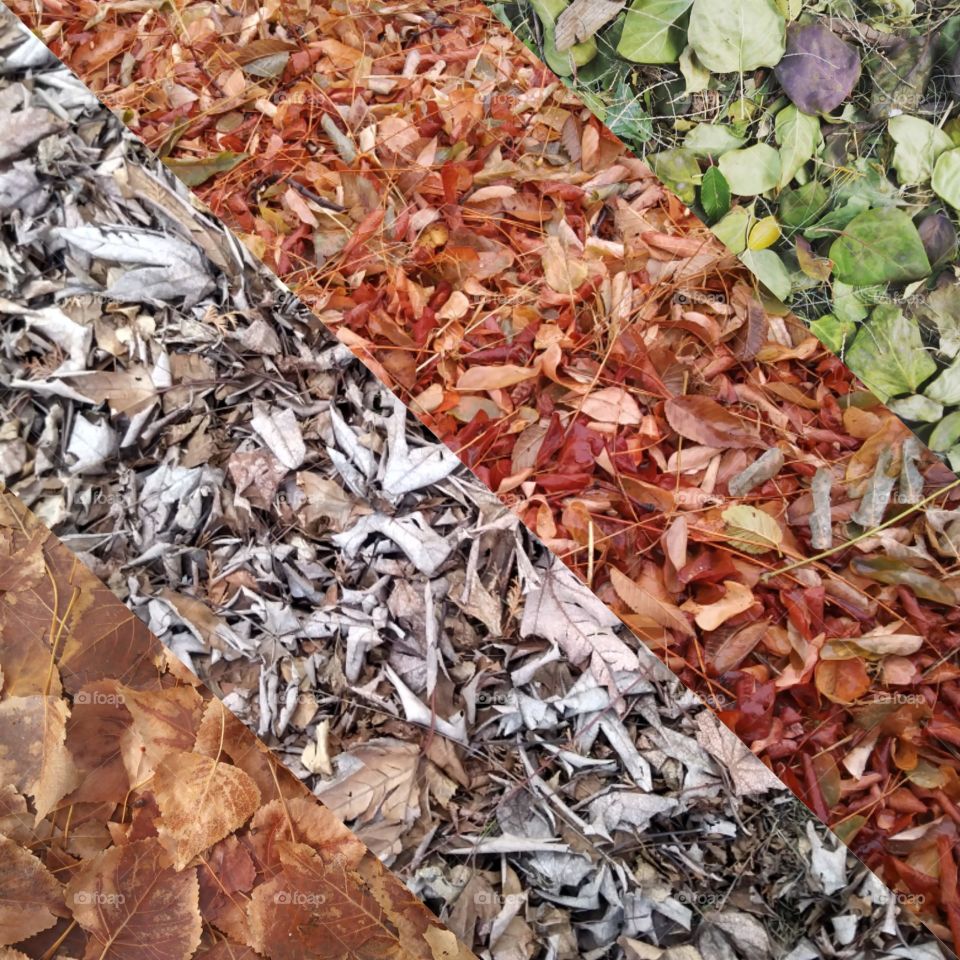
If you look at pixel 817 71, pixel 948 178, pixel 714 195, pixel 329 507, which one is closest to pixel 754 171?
pixel 714 195

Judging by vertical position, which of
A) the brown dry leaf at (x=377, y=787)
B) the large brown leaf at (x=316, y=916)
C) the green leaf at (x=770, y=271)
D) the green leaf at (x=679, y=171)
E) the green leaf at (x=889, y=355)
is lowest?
the large brown leaf at (x=316, y=916)

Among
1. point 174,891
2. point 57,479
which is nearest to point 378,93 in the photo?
point 57,479

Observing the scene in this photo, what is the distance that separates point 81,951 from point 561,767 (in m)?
0.59

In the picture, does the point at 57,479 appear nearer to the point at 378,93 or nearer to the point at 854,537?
the point at 378,93

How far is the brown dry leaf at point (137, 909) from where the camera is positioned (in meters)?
1.09

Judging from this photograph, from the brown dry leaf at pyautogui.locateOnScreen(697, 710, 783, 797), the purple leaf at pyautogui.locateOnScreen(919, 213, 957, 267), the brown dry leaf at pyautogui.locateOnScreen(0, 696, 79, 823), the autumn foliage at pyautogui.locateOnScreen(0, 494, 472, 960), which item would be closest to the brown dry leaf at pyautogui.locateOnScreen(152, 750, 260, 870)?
the autumn foliage at pyautogui.locateOnScreen(0, 494, 472, 960)

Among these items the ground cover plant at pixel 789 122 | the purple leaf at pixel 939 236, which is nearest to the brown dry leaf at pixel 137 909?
the ground cover plant at pixel 789 122

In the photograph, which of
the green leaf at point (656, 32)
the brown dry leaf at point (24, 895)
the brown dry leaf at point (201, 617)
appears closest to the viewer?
the brown dry leaf at point (24, 895)

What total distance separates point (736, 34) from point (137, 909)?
1.43 metres

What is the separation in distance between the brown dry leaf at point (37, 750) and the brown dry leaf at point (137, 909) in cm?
10

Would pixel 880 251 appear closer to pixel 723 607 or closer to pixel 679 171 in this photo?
pixel 679 171

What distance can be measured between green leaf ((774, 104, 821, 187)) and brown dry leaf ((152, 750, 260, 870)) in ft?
3.71

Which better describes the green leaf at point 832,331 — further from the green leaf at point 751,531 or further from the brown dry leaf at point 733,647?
the brown dry leaf at point 733,647

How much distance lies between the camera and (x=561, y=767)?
1174mm
